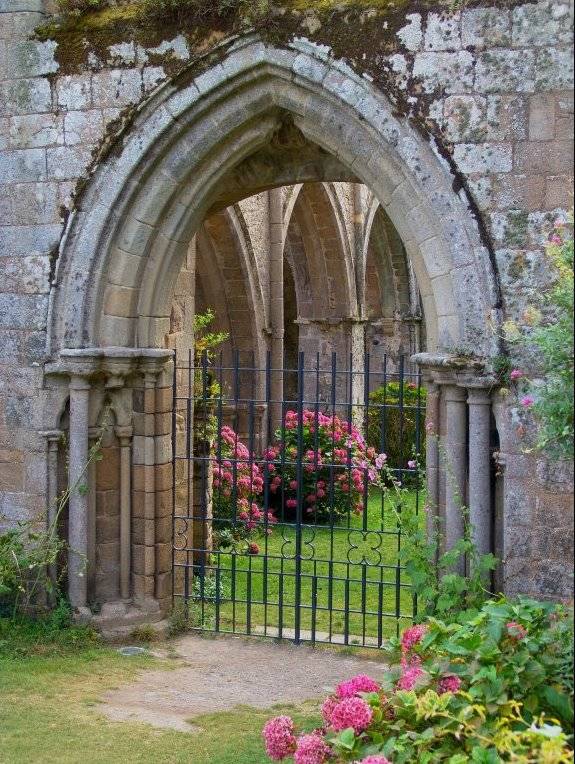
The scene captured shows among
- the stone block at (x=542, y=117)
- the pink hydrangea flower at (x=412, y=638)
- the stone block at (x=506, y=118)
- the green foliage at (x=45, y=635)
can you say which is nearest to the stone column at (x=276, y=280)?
the green foliage at (x=45, y=635)

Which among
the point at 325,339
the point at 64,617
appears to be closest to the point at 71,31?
the point at 64,617

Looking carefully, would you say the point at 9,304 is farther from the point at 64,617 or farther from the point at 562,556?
the point at 562,556

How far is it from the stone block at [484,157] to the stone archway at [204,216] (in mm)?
112

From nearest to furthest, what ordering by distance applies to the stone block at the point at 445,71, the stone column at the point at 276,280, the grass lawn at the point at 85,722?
the grass lawn at the point at 85,722 < the stone block at the point at 445,71 < the stone column at the point at 276,280

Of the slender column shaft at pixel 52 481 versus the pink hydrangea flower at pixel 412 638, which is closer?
the pink hydrangea flower at pixel 412 638

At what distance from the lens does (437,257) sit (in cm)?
611

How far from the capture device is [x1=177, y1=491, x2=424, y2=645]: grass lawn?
6.93 meters

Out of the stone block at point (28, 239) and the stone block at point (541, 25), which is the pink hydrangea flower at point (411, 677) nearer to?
the stone block at point (541, 25)

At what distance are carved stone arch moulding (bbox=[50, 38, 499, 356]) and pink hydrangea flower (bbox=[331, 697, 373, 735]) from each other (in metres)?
2.46

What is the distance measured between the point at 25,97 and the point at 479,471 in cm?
366

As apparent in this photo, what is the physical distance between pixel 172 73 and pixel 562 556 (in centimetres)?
357

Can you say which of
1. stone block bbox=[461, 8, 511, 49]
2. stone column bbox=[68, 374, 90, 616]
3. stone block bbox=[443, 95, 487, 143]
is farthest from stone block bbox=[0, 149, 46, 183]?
stone block bbox=[461, 8, 511, 49]

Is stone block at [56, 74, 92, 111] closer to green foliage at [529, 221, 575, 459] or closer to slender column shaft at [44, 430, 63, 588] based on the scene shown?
slender column shaft at [44, 430, 63, 588]

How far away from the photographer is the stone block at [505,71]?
19.1 ft
